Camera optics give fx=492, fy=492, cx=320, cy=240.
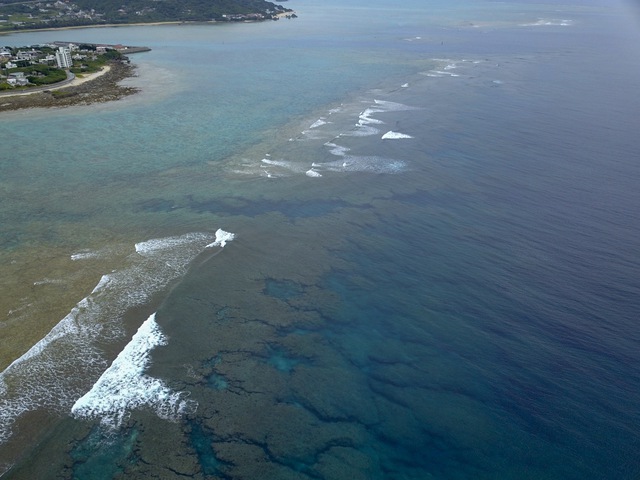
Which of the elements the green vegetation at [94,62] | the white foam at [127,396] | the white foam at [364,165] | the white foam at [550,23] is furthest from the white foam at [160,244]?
the white foam at [550,23]

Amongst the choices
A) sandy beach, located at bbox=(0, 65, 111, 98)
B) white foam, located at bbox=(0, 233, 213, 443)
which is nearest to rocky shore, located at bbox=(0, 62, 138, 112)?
sandy beach, located at bbox=(0, 65, 111, 98)

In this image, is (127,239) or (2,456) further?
(127,239)

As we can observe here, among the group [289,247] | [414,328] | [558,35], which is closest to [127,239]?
[289,247]

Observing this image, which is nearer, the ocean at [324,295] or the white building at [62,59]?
the ocean at [324,295]

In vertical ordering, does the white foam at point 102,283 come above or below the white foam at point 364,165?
below

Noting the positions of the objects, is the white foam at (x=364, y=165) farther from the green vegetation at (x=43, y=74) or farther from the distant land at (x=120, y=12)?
the distant land at (x=120, y=12)

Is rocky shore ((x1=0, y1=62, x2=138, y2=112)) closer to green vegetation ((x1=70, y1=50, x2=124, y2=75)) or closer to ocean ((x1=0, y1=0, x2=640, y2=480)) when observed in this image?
green vegetation ((x1=70, y1=50, x2=124, y2=75))

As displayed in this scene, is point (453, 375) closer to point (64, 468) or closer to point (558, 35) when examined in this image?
point (64, 468)
